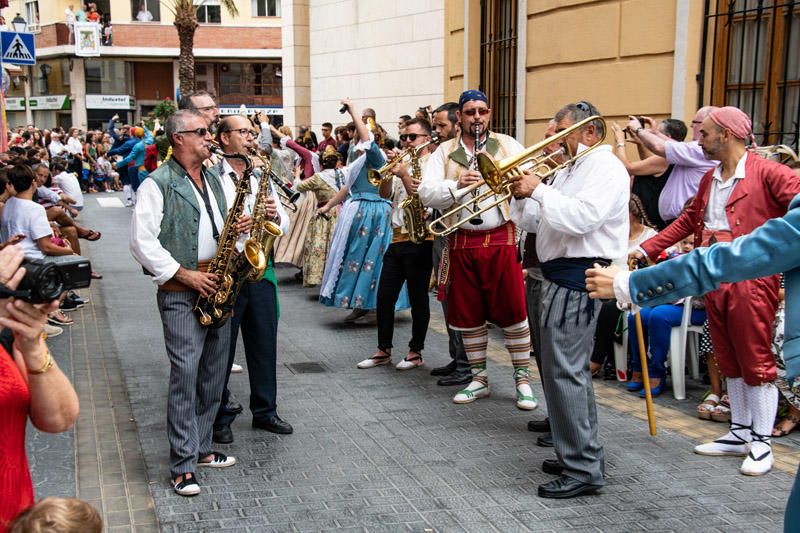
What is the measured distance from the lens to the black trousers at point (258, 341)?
5539 millimetres

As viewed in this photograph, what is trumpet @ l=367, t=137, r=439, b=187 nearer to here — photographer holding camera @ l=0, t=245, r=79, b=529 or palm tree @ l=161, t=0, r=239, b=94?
photographer holding camera @ l=0, t=245, r=79, b=529

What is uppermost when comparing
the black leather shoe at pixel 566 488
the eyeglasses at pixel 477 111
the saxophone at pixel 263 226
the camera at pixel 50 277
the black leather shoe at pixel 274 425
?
the eyeglasses at pixel 477 111

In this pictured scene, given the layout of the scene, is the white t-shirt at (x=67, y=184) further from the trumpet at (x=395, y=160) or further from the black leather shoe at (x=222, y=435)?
the black leather shoe at (x=222, y=435)

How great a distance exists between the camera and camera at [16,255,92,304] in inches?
92.4

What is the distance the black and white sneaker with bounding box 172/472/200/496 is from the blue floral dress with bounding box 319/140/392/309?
4422mm

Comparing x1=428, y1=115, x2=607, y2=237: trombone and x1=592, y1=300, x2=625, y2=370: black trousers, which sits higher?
x1=428, y1=115, x2=607, y2=237: trombone

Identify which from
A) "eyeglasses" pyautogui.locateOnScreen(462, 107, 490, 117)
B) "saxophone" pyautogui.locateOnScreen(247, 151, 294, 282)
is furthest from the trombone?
"saxophone" pyautogui.locateOnScreen(247, 151, 294, 282)

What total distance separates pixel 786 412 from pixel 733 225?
4.98 feet

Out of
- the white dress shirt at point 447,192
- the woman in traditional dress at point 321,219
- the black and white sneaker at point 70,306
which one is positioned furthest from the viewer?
the woman in traditional dress at point 321,219

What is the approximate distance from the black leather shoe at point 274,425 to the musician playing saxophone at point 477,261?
1346mm

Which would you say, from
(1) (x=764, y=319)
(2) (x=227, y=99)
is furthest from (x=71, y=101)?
(1) (x=764, y=319)

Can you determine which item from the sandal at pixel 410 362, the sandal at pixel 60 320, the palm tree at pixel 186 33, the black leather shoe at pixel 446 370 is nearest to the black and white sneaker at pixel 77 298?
the sandal at pixel 60 320

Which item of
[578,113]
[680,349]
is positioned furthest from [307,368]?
[578,113]

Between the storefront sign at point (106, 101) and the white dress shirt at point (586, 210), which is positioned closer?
the white dress shirt at point (586, 210)
